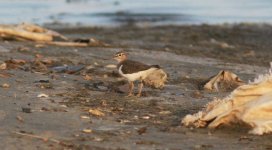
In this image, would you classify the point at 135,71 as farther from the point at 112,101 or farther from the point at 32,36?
the point at 32,36

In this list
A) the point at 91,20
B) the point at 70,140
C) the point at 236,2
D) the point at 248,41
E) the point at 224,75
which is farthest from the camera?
the point at 236,2

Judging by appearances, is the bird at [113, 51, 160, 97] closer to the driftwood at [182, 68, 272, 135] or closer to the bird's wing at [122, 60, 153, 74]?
the bird's wing at [122, 60, 153, 74]

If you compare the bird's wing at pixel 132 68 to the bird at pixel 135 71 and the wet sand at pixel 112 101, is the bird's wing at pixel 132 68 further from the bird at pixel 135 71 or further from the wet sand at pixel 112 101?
the wet sand at pixel 112 101

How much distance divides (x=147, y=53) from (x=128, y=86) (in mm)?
4354

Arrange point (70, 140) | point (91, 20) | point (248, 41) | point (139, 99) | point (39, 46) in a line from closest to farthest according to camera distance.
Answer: point (70, 140) → point (139, 99) → point (39, 46) → point (248, 41) → point (91, 20)

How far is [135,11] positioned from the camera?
958 inches

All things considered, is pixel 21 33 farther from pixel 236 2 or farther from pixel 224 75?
pixel 236 2

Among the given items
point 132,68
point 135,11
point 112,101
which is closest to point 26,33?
point 132,68

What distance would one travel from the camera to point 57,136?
6734 millimetres

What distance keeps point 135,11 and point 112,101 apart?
15.7 meters

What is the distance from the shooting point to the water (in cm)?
2203

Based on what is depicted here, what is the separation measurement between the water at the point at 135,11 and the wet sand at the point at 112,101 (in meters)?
5.83

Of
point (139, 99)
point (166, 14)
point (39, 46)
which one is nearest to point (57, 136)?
point (139, 99)

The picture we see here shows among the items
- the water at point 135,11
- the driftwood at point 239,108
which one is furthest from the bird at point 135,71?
the water at point 135,11
